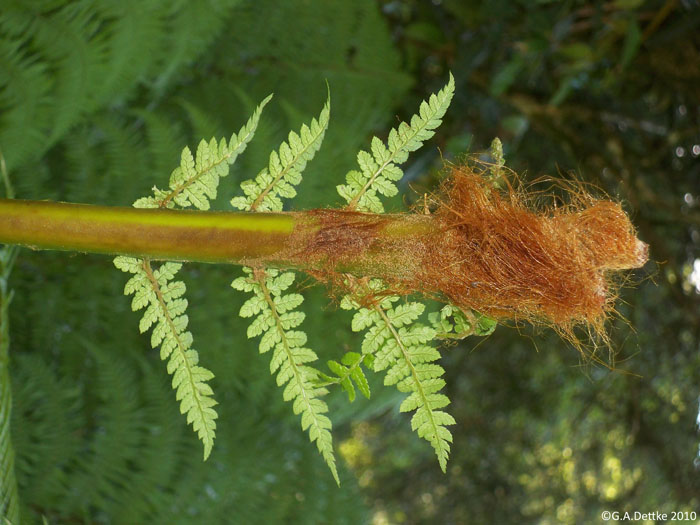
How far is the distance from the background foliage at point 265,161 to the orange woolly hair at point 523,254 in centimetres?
66

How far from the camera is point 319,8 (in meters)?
1.85

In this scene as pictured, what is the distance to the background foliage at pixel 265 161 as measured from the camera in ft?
4.51

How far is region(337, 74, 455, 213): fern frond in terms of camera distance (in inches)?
29.4

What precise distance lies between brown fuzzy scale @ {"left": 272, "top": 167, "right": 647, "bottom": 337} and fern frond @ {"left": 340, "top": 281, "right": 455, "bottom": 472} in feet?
0.16

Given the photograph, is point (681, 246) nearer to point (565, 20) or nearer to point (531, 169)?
point (531, 169)

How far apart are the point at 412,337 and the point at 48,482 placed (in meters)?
0.99

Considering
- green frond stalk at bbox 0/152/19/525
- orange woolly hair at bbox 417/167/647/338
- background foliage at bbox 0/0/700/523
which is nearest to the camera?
orange woolly hair at bbox 417/167/647/338

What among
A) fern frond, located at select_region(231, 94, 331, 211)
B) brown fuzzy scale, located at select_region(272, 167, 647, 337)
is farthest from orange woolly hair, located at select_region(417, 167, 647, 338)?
fern frond, located at select_region(231, 94, 331, 211)

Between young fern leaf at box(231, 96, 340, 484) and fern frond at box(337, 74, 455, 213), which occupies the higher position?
fern frond at box(337, 74, 455, 213)

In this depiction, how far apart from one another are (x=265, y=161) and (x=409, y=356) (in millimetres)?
956

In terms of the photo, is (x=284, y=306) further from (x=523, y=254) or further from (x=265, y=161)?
(x=265, y=161)

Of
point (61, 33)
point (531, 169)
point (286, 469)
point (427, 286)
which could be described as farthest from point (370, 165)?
point (531, 169)

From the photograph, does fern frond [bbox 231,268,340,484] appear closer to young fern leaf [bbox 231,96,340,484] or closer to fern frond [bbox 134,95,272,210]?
young fern leaf [bbox 231,96,340,484]

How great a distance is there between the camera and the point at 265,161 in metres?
1.61
